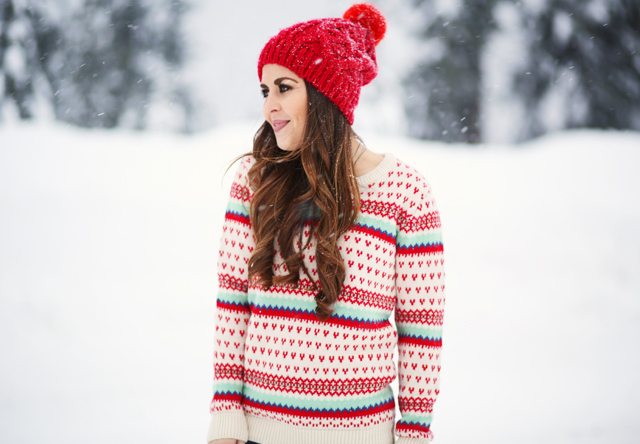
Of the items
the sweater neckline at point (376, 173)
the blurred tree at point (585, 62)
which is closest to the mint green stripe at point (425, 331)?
the sweater neckline at point (376, 173)

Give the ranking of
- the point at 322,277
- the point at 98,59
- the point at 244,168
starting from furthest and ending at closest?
the point at 98,59
the point at 244,168
the point at 322,277

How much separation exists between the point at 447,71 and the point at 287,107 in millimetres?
3207

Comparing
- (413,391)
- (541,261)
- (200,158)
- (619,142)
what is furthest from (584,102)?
(413,391)

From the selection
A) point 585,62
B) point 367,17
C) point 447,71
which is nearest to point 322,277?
point 367,17

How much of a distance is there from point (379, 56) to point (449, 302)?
79.0 inches

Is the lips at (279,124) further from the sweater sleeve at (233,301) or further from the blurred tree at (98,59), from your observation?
the blurred tree at (98,59)

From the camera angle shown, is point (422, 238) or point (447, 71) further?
point (447, 71)

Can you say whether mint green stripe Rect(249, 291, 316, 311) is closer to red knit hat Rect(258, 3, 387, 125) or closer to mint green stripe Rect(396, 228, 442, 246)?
mint green stripe Rect(396, 228, 442, 246)

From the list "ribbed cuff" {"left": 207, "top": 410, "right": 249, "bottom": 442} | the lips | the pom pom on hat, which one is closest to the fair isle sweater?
"ribbed cuff" {"left": 207, "top": 410, "right": 249, "bottom": 442}

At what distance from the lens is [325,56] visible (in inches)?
39.1

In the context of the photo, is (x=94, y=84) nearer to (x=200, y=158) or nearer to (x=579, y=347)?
(x=200, y=158)

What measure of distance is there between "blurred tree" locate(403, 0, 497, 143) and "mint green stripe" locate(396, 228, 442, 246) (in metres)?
2.93

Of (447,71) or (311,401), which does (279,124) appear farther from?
(447,71)

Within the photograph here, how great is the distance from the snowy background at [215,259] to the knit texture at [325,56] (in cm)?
173
